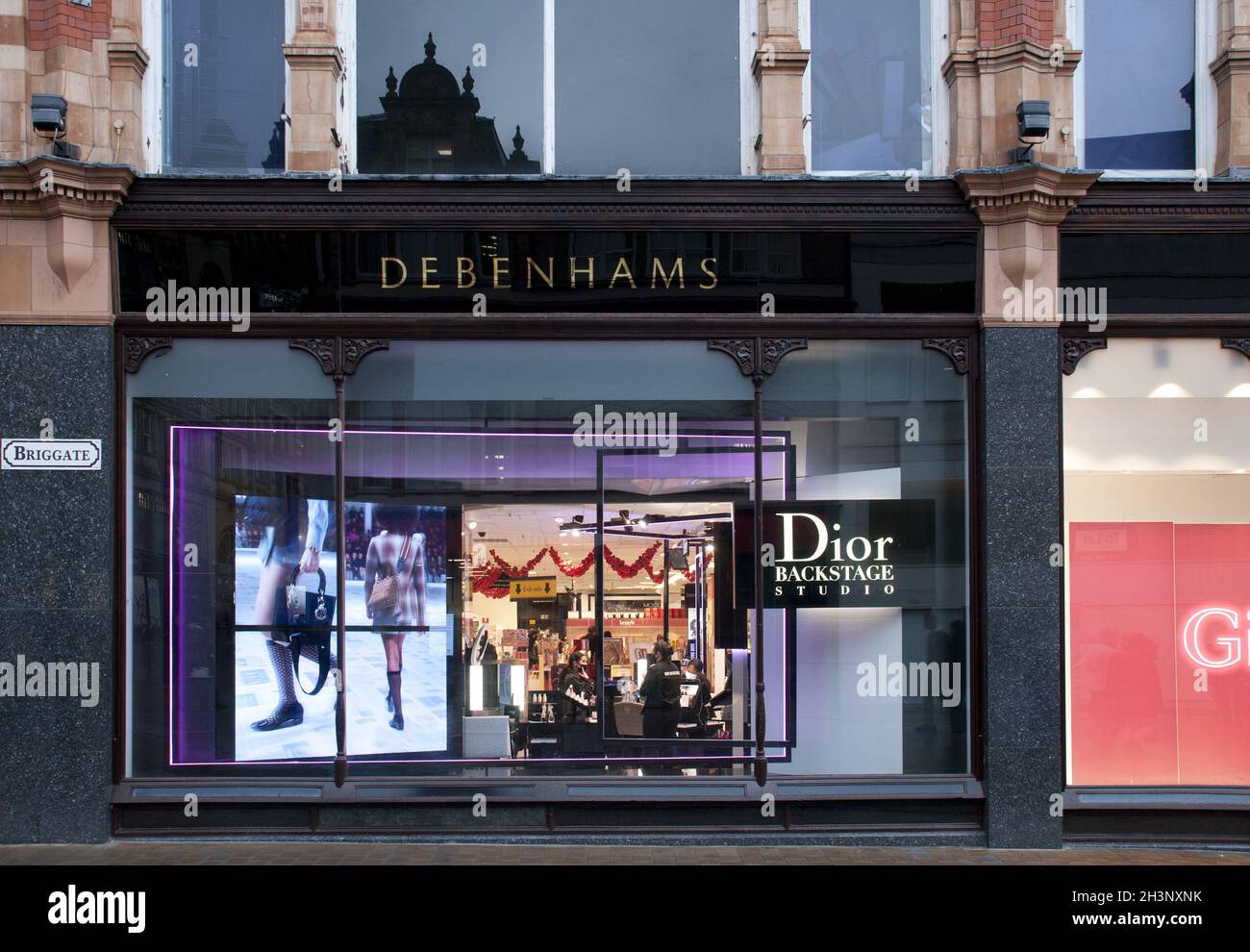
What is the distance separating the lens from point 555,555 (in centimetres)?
1034

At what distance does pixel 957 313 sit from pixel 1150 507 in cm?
252

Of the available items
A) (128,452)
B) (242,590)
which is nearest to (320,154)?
(128,452)

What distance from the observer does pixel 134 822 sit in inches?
377

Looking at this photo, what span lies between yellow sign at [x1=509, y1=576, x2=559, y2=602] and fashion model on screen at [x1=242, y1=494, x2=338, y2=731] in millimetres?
1735

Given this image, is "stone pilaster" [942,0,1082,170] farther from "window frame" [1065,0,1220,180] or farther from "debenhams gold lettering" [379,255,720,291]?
"debenhams gold lettering" [379,255,720,291]

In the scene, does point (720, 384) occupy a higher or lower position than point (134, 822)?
higher

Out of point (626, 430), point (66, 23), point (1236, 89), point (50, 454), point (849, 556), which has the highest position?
point (66, 23)

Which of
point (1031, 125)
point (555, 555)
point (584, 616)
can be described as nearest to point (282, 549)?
point (555, 555)

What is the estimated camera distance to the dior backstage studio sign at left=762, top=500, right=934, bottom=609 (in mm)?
10070

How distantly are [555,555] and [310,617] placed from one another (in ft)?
7.46

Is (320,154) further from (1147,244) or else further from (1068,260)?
(1147,244)

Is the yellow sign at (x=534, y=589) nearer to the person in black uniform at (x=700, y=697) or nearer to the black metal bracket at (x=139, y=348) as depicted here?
the person in black uniform at (x=700, y=697)

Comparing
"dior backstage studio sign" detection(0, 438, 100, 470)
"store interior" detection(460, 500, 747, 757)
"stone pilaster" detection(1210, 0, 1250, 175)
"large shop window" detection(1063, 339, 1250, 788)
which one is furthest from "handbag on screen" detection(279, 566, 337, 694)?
"stone pilaster" detection(1210, 0, 1250, 175)

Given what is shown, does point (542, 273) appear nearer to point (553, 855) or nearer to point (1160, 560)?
point (553, 855)
